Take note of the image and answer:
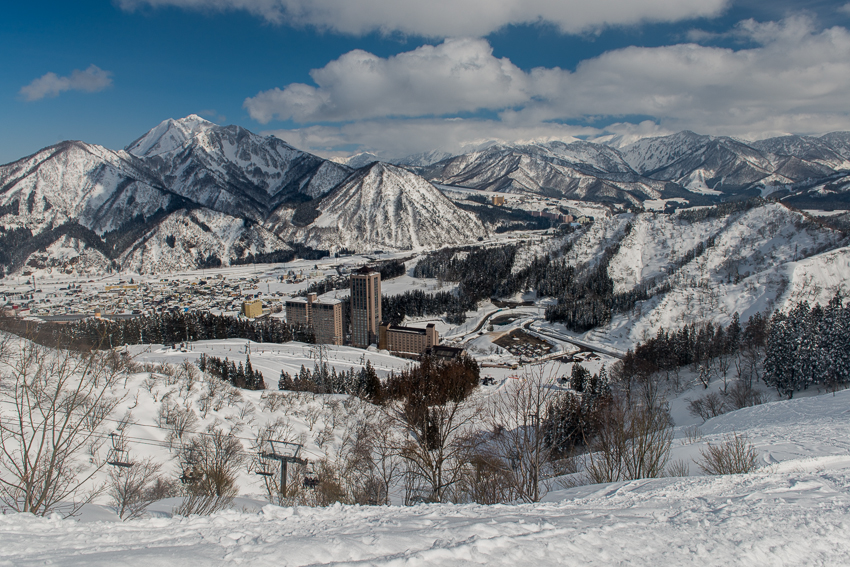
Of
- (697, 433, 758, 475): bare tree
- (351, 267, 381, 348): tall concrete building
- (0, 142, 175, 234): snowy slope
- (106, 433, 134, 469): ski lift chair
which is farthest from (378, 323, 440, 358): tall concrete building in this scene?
(0, 142, 175, 234): snowy slope

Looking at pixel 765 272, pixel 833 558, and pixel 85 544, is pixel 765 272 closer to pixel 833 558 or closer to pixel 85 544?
pixel 833 558

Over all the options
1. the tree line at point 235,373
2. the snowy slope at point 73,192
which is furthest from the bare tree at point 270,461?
the snowy slope at point 73,192

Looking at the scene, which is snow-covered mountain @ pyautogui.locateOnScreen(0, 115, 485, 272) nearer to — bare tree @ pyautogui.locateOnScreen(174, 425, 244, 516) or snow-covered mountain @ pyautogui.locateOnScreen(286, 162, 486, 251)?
snow-covered mountain @ pyautogui.locateOnScreen(286, 162, 486, 251)

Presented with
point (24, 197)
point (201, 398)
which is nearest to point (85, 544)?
point (201, 398)

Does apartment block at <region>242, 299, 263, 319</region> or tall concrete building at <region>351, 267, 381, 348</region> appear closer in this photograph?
tall concrete building at <region>351, 267, 381, 348</region>

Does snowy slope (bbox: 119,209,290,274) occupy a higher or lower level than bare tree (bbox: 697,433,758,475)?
higher

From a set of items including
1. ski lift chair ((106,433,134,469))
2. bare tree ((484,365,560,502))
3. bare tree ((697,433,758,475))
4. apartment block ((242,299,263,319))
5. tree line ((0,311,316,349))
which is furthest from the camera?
apartment block ((242,299,263,319))

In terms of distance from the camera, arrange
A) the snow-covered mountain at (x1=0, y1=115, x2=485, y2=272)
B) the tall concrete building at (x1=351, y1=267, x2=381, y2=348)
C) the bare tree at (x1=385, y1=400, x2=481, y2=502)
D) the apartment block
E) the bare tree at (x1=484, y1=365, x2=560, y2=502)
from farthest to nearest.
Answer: the snow-covered mountain at (x1=0, y1=115, x2=485, y2=272) → the apartment block → the tall concrete building at (x1=351, y1=267, x2=381, y2=348) → the bare tree at (x1=385, y1=400, x2=481, y2=502) → the bare tree at (x1=484, y1=365, x2=560, y2=502)

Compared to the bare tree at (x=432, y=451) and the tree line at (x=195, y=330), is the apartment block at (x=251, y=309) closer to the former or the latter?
the tree line at (x=195, y=330)
